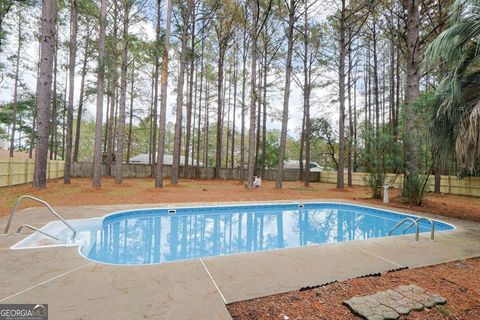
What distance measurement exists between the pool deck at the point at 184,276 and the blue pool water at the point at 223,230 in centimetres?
112

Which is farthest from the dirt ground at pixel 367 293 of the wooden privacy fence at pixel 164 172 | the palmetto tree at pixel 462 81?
the wooden privacy fence at pixel 164 172

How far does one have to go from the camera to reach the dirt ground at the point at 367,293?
198 centimetres

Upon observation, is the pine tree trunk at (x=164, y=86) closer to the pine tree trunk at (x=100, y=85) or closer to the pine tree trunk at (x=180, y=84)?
the pine tree trunk at (x=180, y=84)

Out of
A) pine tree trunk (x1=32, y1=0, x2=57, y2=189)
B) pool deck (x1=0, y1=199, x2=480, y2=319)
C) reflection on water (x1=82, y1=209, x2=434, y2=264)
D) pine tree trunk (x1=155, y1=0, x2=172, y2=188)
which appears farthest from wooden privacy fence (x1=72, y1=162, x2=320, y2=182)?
pool deck (x1=0, y1=199, x2=480, y2=319)

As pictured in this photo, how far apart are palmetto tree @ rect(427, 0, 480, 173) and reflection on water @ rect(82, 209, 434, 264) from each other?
2.56 metres

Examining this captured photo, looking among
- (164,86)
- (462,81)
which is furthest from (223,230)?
(164,86)

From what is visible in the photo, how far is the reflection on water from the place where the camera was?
436cm

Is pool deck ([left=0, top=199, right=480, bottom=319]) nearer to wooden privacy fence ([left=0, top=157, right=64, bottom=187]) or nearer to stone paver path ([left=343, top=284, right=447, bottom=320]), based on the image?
stone paver path ([left=343, top=284, right=447, bottom=320])

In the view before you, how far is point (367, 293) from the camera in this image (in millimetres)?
2297

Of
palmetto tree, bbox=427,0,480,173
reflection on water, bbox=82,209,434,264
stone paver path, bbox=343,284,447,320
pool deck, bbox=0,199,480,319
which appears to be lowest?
reflection on water, bbox=82,209,434,264

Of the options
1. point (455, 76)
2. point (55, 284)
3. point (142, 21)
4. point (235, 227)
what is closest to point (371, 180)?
point (455, 76)

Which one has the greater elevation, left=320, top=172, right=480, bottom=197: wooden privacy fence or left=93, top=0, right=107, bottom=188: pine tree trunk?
left=93, top=0, right=107, bottom=188: pine tree trunk

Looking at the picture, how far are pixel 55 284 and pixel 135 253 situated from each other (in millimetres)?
1945

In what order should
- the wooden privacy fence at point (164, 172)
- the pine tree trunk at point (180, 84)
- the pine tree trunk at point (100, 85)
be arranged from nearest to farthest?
1. the pine tree trunk at point (100, 85)
2. the pine tree trunk at point (180, 84)
3. the wooden privacy fence at point (164, 172)
